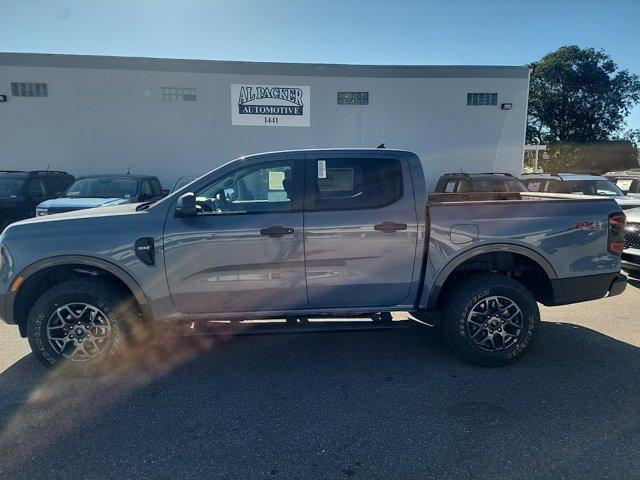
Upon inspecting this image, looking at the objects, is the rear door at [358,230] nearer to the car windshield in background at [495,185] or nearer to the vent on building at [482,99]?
the car windshield in background at [495,185]

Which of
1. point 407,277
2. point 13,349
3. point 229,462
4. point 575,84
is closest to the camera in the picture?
point 229,462

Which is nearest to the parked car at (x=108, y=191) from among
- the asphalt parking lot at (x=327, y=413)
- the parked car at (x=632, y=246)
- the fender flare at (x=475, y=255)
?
the asphalt parking lot at (x=327, y=413)

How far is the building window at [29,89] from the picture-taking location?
1359cm

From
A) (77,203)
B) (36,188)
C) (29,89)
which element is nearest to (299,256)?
(77,203)

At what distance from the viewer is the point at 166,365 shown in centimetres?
381

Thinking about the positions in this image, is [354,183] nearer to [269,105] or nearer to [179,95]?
[269,105]

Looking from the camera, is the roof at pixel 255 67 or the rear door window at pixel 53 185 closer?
the rear door window at pixel 53 185

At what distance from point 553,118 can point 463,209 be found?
41.3m

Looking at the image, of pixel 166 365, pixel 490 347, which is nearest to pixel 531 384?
pixel 490 347

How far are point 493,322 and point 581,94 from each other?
42.0 m

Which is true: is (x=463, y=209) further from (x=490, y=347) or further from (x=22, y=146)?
(x=22, y=146)

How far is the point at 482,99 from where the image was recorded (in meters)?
14.7

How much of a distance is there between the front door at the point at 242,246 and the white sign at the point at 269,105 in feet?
36.2

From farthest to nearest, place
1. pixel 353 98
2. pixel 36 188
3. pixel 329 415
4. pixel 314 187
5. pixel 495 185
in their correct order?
pixel 353 98
pixel 495 185
pixel 36 188
pixel 314 187
pixel 329 415
